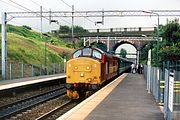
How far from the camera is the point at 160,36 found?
Result: 44.5 meters

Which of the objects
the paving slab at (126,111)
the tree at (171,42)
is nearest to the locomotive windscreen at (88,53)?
the paving slab at (126,111)

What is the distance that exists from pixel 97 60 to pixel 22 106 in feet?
16.9

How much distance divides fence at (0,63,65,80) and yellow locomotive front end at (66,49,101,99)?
1312 centimetres

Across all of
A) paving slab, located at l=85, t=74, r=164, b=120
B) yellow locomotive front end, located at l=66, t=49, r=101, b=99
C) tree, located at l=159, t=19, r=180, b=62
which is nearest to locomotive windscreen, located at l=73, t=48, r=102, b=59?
yellow locomotive front end, located at l=66, t=49, r=101, b=99

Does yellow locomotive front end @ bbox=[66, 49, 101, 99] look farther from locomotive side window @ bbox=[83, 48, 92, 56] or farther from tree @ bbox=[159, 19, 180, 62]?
tree @ bbox=[159, 19, 180, 62]

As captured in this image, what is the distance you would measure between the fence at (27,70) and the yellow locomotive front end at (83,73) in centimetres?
1312

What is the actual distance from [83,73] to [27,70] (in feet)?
74.0

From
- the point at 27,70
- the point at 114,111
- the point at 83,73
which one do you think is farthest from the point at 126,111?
Result: the point at 27,70

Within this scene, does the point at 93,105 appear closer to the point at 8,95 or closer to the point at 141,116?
the point at 141,116

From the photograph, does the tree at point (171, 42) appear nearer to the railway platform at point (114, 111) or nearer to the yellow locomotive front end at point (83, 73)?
the yellow locomotive front end at point (83, 73)

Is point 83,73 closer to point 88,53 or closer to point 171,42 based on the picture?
point 88,53

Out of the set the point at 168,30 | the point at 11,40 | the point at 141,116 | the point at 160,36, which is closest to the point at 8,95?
the point at 141,116

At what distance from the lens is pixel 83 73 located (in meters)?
22.1

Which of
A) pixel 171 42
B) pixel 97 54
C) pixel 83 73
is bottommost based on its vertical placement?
pixel 83 73
